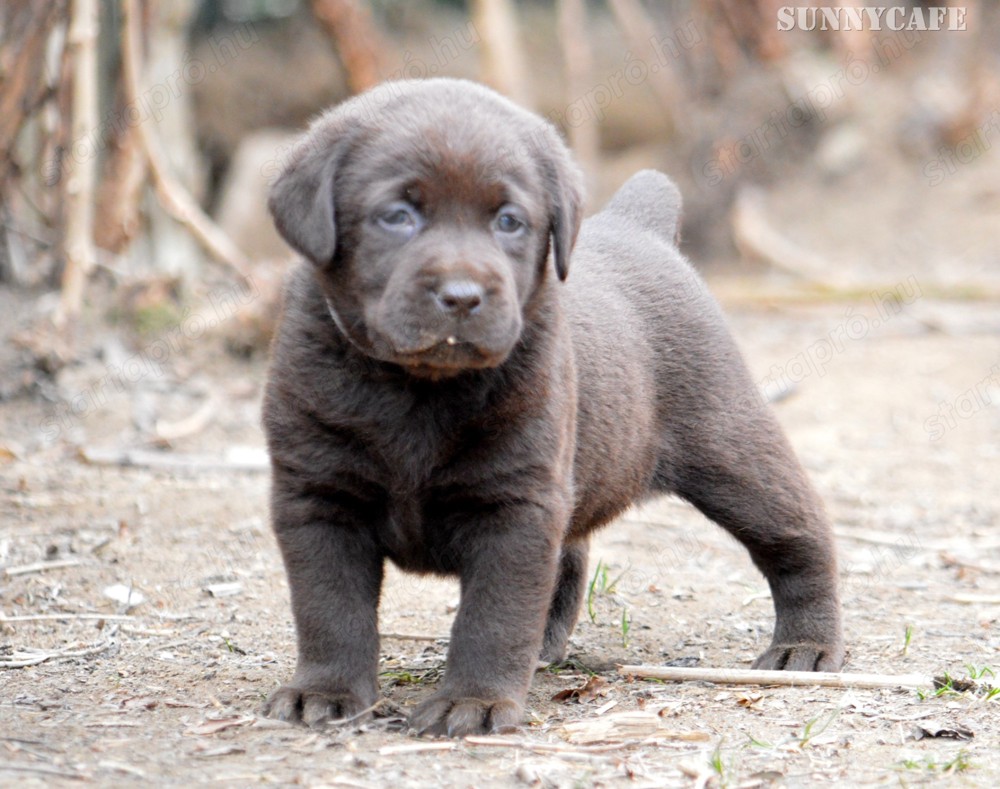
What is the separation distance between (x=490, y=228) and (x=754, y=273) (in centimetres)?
953

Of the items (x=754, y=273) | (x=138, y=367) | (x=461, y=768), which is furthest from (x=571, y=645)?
(x=754, y=273)

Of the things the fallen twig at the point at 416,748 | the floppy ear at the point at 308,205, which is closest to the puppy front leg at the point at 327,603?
the fallen twig at the point at 416,748

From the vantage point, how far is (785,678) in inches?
160

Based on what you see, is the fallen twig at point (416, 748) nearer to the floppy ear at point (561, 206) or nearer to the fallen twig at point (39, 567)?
the floppy ear at point (561, 206)

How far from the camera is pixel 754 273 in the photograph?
12.7 meters

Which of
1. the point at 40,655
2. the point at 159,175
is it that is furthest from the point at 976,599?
the point at 159,175

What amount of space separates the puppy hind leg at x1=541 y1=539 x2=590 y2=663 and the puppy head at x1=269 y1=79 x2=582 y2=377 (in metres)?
1.27

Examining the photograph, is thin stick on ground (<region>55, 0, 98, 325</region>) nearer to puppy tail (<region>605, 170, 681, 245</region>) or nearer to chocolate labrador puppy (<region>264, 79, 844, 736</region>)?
puppy tail (<region>605, 170, 681, 245</region>)

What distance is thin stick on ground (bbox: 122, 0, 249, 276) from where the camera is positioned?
7906 millimetres

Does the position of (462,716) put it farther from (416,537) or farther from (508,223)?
(508,223)

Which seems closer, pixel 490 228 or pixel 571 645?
pixel 490 228

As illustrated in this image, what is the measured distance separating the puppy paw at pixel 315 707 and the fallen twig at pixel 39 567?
71.2 inches

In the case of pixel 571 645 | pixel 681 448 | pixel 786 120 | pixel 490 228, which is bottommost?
pixel 571 645

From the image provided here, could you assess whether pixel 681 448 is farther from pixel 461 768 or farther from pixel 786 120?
pixel 786 120
